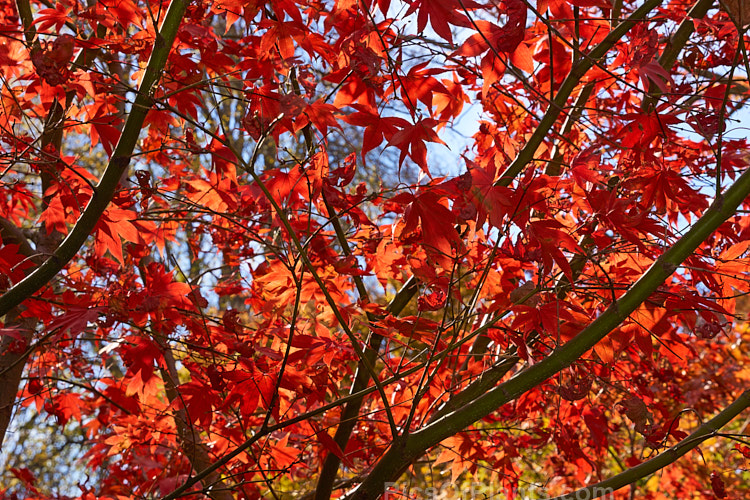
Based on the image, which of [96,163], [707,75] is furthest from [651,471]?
[96,163]

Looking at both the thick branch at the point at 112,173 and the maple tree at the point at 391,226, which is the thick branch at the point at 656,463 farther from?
the thick branch at the point at 112,173

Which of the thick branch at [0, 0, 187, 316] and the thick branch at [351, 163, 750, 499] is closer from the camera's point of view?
the thick branch at [351, 163, 750, 499]

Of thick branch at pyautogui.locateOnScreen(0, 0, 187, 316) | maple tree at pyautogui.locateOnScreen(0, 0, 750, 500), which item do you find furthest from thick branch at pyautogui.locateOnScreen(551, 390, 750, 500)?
thick branch at pyautogui.locateOnScreen(0, 0, 187, 316)

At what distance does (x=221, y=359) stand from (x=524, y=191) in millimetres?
1093

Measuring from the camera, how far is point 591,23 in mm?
2152

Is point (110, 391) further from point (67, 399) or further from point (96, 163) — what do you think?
point (96, 163)

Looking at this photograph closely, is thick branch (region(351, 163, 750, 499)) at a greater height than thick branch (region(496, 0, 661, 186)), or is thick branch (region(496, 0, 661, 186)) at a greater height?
thick branch (region(496, 0, 661, 186))

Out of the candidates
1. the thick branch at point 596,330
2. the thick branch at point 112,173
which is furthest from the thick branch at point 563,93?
the thick branch at point 112,173

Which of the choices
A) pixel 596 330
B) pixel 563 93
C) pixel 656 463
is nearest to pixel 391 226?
pixel 563 93

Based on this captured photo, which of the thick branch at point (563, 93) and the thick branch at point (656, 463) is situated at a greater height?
the thick branch at point (563, 93)

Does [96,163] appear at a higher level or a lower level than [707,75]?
higher

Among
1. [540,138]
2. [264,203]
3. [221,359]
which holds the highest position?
[264,203]

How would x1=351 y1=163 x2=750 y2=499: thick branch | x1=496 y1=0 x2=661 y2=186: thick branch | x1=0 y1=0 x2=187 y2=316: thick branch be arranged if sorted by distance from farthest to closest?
1. x1=496 y1=0 x2=661 y2=186: thick branch
2. x1=0 y1=0 x2=187 y2=316: thick branch
3. x1=351 y1=163 x2=750 y2=499: thick branch

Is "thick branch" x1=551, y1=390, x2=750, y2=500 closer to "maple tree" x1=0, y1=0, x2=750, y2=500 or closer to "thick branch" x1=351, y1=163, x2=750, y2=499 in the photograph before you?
"maple tree" x1=0, y1=0, x2=750, y2=500
